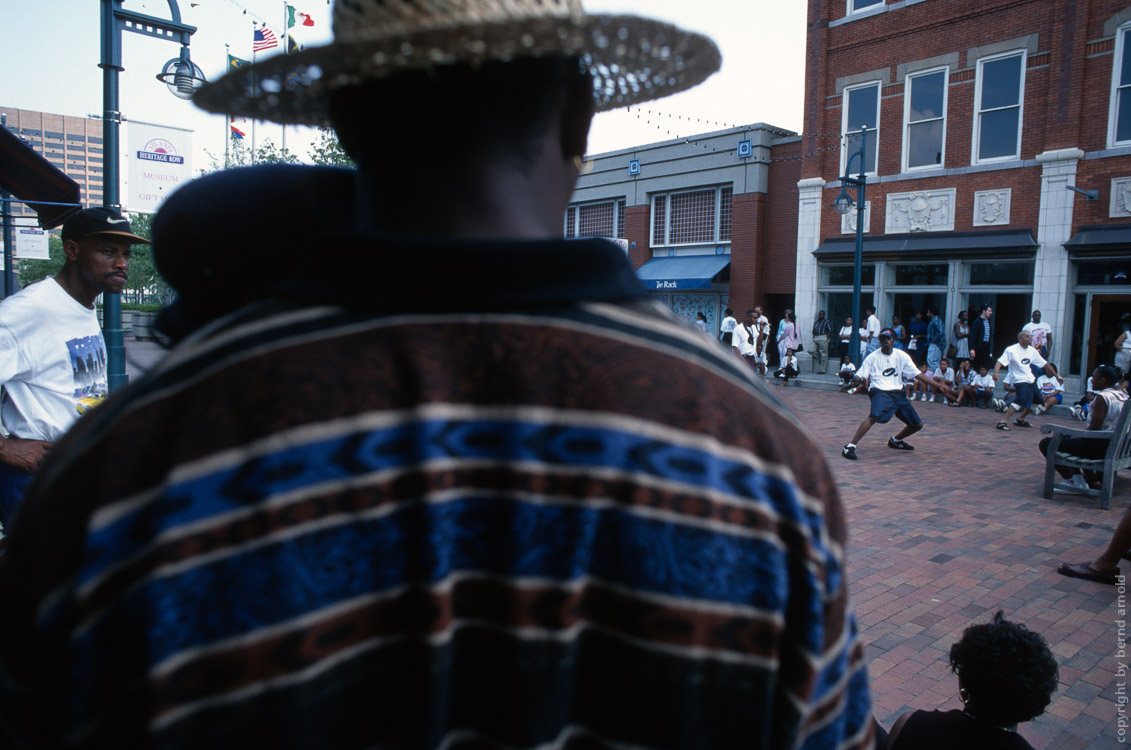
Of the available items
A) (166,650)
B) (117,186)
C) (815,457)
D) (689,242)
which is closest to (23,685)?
(166,650)

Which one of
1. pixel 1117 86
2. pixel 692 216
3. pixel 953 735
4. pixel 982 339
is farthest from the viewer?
pixel 692 216

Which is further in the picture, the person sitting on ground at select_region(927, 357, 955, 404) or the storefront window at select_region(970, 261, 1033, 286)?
the storefront window at select_region(970, 261, 1033, 286)

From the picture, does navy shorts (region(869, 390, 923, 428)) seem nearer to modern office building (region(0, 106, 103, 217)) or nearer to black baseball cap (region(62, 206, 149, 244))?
black baseball cap (region(62, 206, 149, 244))

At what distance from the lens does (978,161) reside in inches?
677

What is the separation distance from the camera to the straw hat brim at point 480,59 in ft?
2.68

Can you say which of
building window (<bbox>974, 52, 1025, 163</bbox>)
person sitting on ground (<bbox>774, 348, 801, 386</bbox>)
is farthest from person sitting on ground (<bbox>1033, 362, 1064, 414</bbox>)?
building window (<bbox>974, 52, 1025, 163</bbox>)

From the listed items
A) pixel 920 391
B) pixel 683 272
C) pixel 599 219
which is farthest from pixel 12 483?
pixel 599 219

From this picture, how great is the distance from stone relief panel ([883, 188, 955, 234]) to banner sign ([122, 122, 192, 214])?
16047 millimetres

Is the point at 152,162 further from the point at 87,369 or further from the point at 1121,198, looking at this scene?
the point at 1121,198

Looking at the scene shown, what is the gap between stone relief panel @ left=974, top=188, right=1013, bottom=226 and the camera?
1673cm

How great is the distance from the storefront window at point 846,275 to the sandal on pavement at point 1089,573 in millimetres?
14947

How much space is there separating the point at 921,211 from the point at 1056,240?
3.08m

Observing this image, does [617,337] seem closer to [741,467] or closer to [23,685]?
[741,467]

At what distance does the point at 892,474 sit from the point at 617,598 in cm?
845
